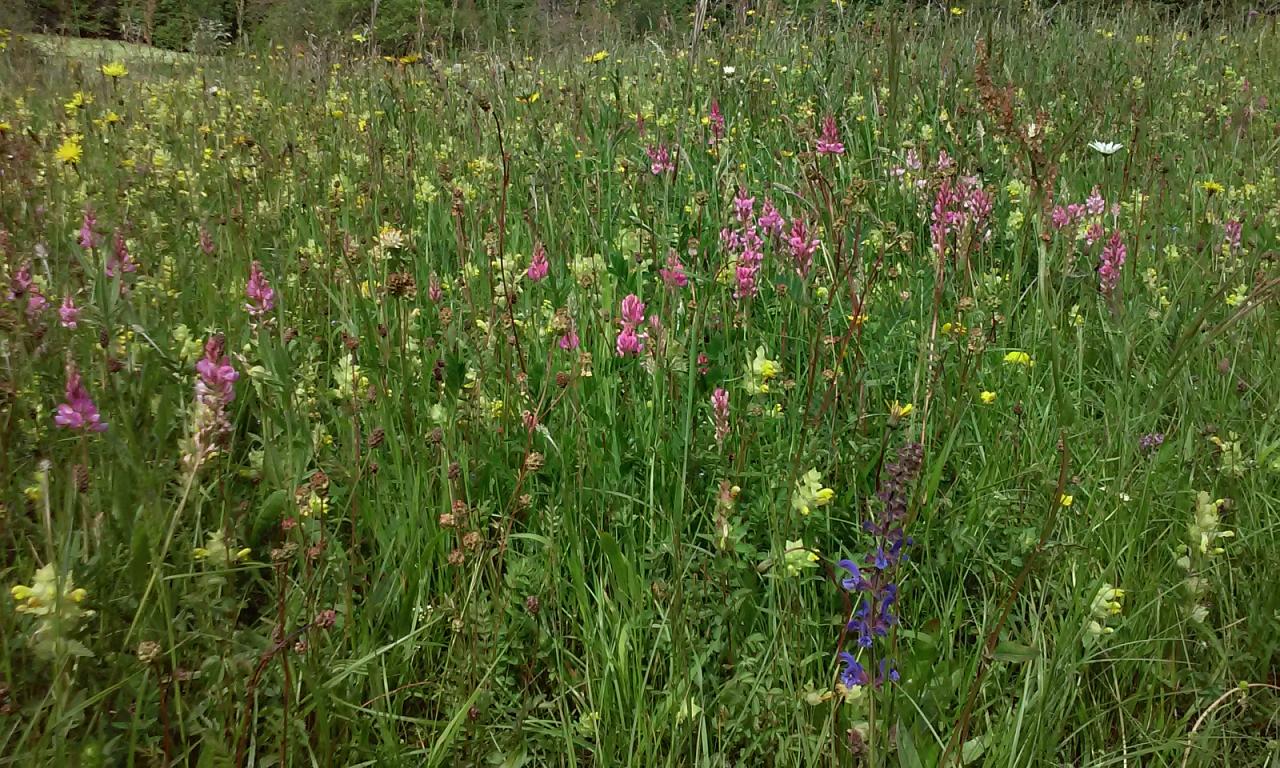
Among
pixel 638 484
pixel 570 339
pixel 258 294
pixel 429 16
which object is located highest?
pixel 429 16

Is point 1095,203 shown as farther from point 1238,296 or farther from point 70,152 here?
point 70,152

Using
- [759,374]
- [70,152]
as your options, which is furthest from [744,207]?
[70,152]

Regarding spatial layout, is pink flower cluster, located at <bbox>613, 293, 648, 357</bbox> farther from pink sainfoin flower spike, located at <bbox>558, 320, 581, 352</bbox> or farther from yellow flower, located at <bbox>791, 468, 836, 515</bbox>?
yellow flower, located at <bbox>791, 468, 836, 515</bbox>

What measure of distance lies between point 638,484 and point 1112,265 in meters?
1.32

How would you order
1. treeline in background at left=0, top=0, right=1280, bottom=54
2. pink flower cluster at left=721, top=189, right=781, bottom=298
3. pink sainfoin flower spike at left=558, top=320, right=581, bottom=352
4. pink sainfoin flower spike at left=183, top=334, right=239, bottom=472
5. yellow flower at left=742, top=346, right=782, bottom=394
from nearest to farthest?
pink sainfoin flower spike at left=183, top=334, right=239, bottom=472 → yellow flower at left=742, top=346, right=782, bottom=394 → pink sainfoin flower spike at left=558, top=320, right=581, bottom=352 → pink flower cluster at left=721, top=189, right=781, bottom=298 → treeline in background at left=0, top=0, right=1280, bottom=54

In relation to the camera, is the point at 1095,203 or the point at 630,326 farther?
→ the point at 1095,203

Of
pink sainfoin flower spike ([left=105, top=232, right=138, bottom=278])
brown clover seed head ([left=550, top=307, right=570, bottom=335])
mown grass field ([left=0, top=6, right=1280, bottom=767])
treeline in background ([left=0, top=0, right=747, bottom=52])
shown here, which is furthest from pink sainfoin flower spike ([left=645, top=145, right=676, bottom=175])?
treeline in background ([left=0, top=0, right=747, bottom=52])

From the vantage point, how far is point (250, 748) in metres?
1.02

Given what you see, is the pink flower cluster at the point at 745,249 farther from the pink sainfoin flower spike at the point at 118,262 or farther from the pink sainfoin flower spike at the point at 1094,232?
the pink sainfoin flower spike at the point at 118,262

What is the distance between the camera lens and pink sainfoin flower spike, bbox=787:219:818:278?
5.60ft

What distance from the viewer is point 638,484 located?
1.58 m

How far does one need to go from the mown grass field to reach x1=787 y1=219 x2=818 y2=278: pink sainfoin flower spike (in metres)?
0.01

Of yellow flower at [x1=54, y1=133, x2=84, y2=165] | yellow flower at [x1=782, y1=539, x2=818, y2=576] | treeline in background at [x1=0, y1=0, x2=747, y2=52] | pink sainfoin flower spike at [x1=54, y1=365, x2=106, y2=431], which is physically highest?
treeline in background at [x1=0, y1=0, x2=747, y2=52]

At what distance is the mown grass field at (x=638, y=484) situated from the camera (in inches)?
42.8
